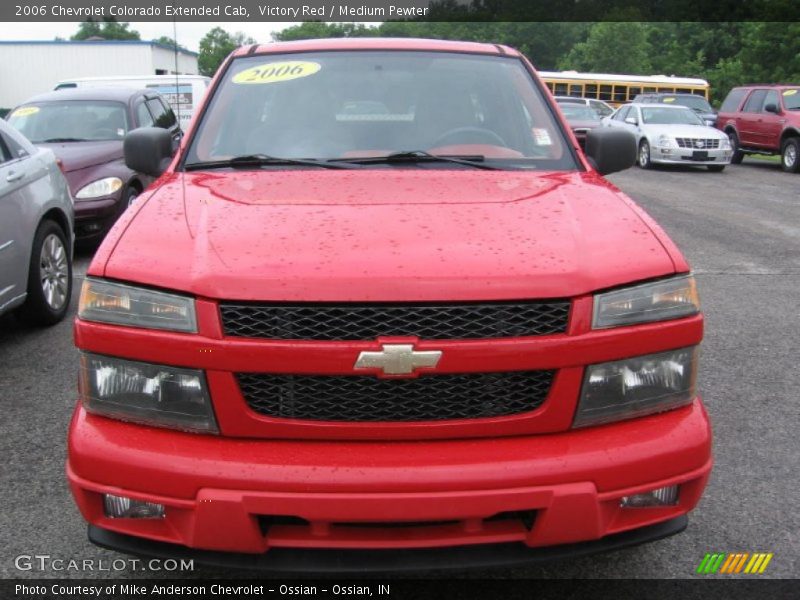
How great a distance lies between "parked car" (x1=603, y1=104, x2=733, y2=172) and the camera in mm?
18047

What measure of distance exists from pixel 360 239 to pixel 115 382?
80cm

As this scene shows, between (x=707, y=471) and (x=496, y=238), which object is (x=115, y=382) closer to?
(x=496, y=238)

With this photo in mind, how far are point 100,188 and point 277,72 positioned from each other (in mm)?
5007

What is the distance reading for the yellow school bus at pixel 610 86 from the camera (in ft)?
123

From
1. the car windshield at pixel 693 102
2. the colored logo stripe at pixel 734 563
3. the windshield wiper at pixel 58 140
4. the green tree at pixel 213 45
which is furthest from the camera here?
the green tree at pixel 213 45

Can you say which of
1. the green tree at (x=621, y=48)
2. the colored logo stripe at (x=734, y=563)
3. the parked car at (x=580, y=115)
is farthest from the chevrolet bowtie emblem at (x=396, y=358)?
the green tree at (x=621, y=48)

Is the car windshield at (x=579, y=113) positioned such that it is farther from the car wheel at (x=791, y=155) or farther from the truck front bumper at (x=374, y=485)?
the truck front bumper at (x=374, y=485)

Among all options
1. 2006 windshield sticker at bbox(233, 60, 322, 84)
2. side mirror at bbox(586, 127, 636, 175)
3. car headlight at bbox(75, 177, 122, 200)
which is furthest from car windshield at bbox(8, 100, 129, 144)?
side mirror at bbox(586, 127, 636, 175)

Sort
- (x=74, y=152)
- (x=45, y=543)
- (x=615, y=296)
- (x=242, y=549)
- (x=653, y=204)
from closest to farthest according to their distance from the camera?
(x=242, y=549)
(x=615, y=296)
(x=45, y=543)
(x=74, y=152)
(x=653, y=204)

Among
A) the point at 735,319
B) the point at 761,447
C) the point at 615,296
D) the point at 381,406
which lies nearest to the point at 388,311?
the point at 381,406

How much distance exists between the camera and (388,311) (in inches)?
84.8

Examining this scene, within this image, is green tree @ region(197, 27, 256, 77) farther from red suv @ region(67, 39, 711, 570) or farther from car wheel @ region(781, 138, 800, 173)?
red suv @ region(67, 39, 711, 570)

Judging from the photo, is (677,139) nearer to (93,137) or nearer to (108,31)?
(93,137)

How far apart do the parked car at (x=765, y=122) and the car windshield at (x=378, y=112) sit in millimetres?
16920
